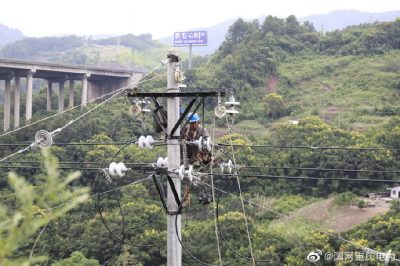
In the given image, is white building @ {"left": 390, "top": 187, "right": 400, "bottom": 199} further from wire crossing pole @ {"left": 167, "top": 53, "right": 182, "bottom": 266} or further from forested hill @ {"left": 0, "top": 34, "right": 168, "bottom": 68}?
forested hill @ {"left": 0, "top": 34, "right": 168, "bottom": 68}

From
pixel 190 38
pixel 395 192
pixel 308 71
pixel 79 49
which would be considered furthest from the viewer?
pixel 79 49

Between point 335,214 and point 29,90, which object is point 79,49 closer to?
point 29,90

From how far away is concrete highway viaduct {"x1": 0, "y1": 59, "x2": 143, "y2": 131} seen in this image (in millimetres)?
33656

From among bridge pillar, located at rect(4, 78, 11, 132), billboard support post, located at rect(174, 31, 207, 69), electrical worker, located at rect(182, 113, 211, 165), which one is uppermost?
billboard support post, located at rect(174, 31, 207, 69)

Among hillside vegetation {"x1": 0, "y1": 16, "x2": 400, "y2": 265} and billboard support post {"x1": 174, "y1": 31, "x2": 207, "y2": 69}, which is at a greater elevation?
billboard support post {"x1": 174, "y1": 31, "x2": 207, "y2": 69}

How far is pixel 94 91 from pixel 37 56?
61881 millimetres

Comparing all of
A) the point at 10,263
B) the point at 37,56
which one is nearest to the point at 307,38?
the point at 10,263

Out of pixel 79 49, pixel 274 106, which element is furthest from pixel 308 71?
pixel 79 49

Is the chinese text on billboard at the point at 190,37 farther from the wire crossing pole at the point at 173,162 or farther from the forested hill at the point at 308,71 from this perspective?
the wire crossing pole at the point at 173,162

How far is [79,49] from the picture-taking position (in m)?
99.4

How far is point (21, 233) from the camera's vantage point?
203cm

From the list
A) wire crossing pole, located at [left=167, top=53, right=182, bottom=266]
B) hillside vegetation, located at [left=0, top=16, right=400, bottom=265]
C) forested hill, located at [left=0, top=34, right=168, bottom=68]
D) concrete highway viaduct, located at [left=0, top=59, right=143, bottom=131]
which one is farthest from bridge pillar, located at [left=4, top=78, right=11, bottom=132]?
forested hill, located at [left=0, top=34, right=168, bottom=68]

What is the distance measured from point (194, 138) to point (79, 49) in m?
95.5

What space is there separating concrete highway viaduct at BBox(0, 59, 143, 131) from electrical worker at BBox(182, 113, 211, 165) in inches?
1053
